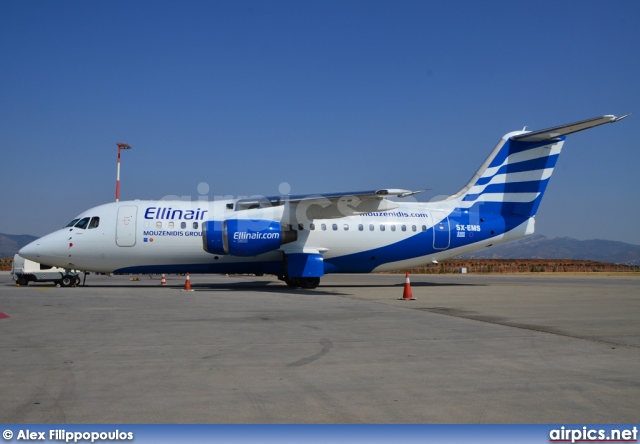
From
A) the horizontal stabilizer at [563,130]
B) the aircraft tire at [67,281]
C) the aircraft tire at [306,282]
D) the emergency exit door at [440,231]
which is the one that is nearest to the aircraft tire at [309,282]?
the aircraft tire at [306,282]

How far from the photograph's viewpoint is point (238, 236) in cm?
2080

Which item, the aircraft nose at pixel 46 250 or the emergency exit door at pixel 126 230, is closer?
the aircraft nose at pixel 46 250

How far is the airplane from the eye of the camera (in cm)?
2138

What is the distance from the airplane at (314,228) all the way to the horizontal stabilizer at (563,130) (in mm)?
39

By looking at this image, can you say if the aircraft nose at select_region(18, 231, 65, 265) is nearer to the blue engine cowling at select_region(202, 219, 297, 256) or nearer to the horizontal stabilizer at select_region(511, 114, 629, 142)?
the blue engine cowling at select_region(202, 219, 297, 256)

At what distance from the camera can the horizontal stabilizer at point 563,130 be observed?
20.4 m

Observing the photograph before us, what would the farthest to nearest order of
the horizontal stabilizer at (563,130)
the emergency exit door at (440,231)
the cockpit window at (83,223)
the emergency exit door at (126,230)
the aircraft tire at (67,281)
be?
1. the emergency exit door at (440,231)
2. the aircraft tire at (67,281)
3. the cockpit window at (83,223)
4. the emergency exit door at (126,230)
5. the horizontal stabilizer at (563,130)

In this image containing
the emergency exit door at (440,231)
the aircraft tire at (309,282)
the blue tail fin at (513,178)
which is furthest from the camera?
the blue tail fin at (513,178)

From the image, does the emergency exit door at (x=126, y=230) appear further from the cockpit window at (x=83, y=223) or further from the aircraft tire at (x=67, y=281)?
the aircraft tire at (x=67, y=281)

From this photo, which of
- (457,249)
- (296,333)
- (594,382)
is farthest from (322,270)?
(594,382)

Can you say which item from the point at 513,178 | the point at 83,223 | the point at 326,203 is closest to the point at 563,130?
the point at 513,178

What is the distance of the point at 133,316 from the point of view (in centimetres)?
1217

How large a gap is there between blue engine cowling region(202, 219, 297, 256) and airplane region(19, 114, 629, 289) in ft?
0.12

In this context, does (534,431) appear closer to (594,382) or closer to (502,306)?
(594,382)
